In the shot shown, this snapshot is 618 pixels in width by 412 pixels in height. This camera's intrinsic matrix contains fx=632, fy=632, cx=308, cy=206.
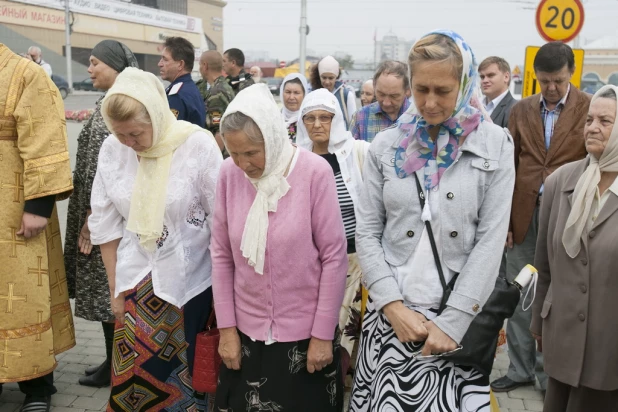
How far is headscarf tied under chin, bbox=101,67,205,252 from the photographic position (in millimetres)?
3090

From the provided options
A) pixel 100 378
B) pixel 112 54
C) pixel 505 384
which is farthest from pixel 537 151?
pixel 100 378

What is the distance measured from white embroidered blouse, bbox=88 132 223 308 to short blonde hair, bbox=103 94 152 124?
1.01ft

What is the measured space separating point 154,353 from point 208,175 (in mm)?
960

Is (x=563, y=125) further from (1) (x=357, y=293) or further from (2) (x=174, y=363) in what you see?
(2) (x=174, y=363)

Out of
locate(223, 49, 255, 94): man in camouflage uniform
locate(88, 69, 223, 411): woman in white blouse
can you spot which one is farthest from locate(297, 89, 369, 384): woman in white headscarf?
locate(223, 49, 255, 94): man in camouflage uniform

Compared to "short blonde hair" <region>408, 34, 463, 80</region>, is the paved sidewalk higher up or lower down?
lower down

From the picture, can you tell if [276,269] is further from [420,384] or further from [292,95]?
[292,95]

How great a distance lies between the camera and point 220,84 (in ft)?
24.2

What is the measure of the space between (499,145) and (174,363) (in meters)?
2.01

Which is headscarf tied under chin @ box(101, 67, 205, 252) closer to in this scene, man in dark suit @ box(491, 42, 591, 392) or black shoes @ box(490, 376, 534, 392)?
man in dark suit @ box(491, 42, 591, 392)

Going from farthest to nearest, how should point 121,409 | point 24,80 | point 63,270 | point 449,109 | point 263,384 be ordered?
point 63,270 < point 24,80 < point 121,409 < point 263,384 < point 449,109

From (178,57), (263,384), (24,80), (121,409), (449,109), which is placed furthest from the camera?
(178,57)

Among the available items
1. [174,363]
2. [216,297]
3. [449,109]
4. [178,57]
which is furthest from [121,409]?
[178,57]

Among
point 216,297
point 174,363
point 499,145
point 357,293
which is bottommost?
point 174,363
